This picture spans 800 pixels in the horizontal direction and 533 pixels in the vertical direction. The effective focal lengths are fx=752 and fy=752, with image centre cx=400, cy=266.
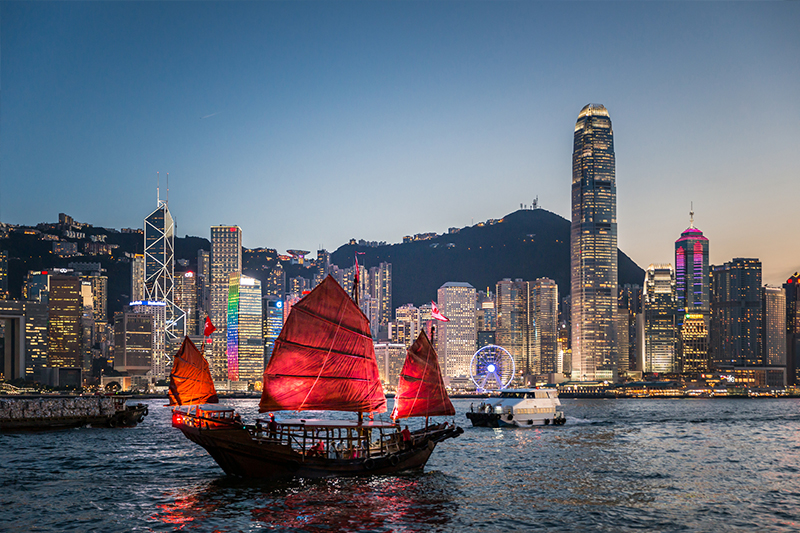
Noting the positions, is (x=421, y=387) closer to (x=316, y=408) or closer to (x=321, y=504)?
(x=316, y=408)

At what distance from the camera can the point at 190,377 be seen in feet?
202

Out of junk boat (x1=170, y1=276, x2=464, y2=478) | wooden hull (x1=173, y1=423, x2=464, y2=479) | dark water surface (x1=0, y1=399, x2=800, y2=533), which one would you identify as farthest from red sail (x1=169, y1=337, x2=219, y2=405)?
wooden hull (x1=173, y1=423, x2=464, y2=479)

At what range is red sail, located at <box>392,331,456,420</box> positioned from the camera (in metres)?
48.9

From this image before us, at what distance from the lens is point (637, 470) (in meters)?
52.7

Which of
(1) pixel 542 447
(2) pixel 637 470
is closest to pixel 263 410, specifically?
(2) pixel 637 470

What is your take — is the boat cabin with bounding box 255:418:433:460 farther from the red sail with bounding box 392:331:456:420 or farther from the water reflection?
the red sail with bounding box 392:331:456:420

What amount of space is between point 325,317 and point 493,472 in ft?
57.3

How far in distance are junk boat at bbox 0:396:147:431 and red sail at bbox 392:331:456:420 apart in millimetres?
52147

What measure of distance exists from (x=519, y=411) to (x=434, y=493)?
47.7 m

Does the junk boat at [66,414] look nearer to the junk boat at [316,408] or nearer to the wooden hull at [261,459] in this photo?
the junk boat at [316,408]

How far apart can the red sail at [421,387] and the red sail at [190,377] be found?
1961 cm

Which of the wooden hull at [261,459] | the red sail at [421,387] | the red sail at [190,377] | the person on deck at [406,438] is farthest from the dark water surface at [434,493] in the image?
the red sail at [190,377]

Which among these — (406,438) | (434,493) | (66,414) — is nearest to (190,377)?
(406,438)

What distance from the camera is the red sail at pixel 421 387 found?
4888 cm
